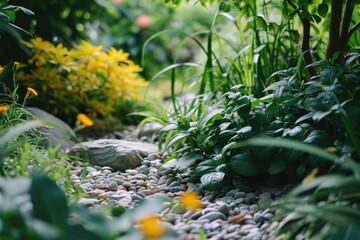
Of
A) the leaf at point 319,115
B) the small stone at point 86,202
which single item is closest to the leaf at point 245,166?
the leaf at point 319,115

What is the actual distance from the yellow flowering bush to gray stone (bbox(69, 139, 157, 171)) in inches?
28.7

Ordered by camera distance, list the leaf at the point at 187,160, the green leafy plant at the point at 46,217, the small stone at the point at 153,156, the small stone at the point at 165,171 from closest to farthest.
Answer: the green leafy plant at the point at 46,217, the leaf at the point at 187,160, the small stone at the point at 165,171, the small stone at the point at 153,156

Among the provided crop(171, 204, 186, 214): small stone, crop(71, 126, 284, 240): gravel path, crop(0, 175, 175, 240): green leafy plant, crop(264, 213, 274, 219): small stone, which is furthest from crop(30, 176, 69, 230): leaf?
crop(264, 213, 274, 219): small stone

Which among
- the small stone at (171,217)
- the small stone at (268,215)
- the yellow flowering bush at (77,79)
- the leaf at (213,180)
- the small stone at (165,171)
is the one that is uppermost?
the yellow flowering bush at (77,79)

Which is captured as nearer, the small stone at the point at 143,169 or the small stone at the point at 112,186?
the small stone at the point at 112,186

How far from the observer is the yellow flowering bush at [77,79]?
342 cm

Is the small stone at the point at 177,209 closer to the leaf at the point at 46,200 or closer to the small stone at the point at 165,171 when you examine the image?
the small stone at the point at 165,171

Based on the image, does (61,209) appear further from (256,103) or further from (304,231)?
(256,103)

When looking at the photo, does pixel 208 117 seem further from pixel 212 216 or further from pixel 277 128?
pixel 212 216

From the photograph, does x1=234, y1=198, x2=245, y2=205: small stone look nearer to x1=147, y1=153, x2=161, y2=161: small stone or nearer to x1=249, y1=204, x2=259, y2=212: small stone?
x1=249, y1=204, x2=259, y2=212: small stone

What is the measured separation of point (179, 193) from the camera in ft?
7.45

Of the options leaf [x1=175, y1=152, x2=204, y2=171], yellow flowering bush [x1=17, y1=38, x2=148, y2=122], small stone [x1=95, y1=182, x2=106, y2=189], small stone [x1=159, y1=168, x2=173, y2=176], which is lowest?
small stone [x1=159, y1=168, x2=173, y2=176]

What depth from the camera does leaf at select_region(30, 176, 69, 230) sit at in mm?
1466

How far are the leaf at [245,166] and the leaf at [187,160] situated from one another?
0.62 feet
